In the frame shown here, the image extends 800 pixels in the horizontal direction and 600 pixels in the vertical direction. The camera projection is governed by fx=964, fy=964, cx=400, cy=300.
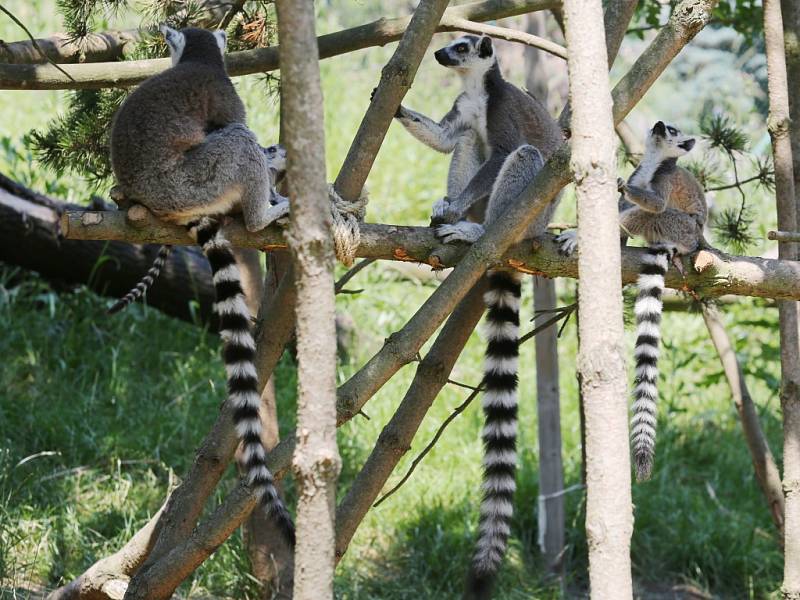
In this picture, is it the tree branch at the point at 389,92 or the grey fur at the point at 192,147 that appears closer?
the tree branch at the point at 389,92

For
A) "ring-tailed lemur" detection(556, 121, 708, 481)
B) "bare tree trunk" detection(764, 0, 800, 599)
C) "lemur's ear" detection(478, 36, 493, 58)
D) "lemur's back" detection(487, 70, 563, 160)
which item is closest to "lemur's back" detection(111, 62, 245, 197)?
"lemur's back" detection(487, 70, 563, 160)

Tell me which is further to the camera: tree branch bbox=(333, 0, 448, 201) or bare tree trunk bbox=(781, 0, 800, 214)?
bare tree trunk bbox=(781, 0, 800, 214)

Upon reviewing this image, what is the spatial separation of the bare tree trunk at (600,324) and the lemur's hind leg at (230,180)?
1711 millimetres

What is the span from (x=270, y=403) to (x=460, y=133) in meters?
1.74

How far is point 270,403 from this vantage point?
16.9ft

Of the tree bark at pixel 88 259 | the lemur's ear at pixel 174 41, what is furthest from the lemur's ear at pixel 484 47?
the tree bark at pixel 88 259

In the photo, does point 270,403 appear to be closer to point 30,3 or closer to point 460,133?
point 460,133

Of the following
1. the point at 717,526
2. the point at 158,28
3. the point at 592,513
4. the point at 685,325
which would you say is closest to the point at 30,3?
the point at 158,28

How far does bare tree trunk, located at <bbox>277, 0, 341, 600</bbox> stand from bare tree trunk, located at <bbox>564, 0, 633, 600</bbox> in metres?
0.56

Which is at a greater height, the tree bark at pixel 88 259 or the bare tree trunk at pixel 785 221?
the tree bark at pixel 88 259

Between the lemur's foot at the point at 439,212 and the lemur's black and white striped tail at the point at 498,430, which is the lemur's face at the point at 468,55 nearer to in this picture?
the lemur's foot at the point at 439,212

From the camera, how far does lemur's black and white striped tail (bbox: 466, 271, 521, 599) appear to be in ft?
11.4

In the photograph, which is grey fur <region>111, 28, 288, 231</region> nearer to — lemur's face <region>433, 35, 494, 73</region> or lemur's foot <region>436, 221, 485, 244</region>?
lemur's foot <region>436, 221, 485, 244</region>

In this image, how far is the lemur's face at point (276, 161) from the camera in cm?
404
